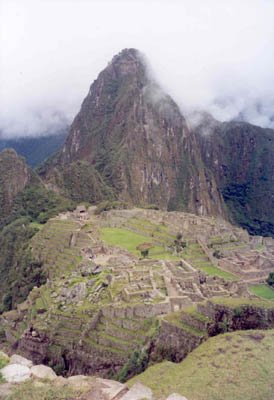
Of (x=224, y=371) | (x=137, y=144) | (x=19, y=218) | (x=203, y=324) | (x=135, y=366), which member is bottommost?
(x=19, y=218)

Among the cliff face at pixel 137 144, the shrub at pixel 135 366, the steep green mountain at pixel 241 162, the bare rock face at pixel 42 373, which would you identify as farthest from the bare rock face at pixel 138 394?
the steep green mountain at pixel 241 162

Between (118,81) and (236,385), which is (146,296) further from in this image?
(118,81)

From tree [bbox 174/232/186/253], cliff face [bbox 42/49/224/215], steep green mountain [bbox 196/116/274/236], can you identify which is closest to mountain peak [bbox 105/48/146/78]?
cliff face [bbox 42/49/224/215]

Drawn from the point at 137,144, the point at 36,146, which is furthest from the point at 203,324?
the point at 36,146

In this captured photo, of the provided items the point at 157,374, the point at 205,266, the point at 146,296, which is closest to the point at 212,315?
the point at 157,374

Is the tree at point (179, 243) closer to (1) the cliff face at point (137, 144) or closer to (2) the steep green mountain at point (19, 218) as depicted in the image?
(2) the steep green mountain at point (19, 218)

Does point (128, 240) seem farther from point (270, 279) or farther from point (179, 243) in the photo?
point (270, 279)
